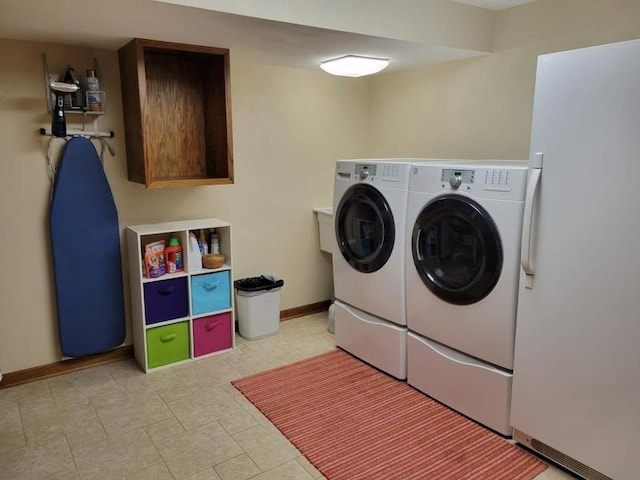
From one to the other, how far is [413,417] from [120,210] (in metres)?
2.22

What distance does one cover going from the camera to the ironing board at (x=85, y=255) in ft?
9.65

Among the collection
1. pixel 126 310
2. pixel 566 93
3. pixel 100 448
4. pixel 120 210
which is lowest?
pixel 100 448

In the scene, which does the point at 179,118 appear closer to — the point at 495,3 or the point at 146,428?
the point at 146,428

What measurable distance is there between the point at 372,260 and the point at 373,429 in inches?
38.9

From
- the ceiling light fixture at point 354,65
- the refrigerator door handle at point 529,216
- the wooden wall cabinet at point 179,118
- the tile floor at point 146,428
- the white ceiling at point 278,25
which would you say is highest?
the white ceiling at point 278,25

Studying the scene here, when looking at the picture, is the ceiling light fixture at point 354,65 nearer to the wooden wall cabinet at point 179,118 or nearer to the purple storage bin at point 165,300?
the wooden wall cabinet at point 179,118

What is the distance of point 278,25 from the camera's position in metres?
2.36

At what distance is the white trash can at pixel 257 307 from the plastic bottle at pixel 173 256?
1.88ft

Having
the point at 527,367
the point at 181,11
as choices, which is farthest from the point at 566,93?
the point at 181,11

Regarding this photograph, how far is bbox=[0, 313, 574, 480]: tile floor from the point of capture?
2205mm

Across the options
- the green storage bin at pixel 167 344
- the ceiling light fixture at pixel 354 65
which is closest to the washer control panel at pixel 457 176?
the ceiling light fixture at pixel 354 65

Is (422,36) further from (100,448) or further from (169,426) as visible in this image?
(100,448)

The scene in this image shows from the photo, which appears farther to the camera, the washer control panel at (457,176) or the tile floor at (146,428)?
the washer control panel at (457,176)

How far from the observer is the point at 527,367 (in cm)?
222
